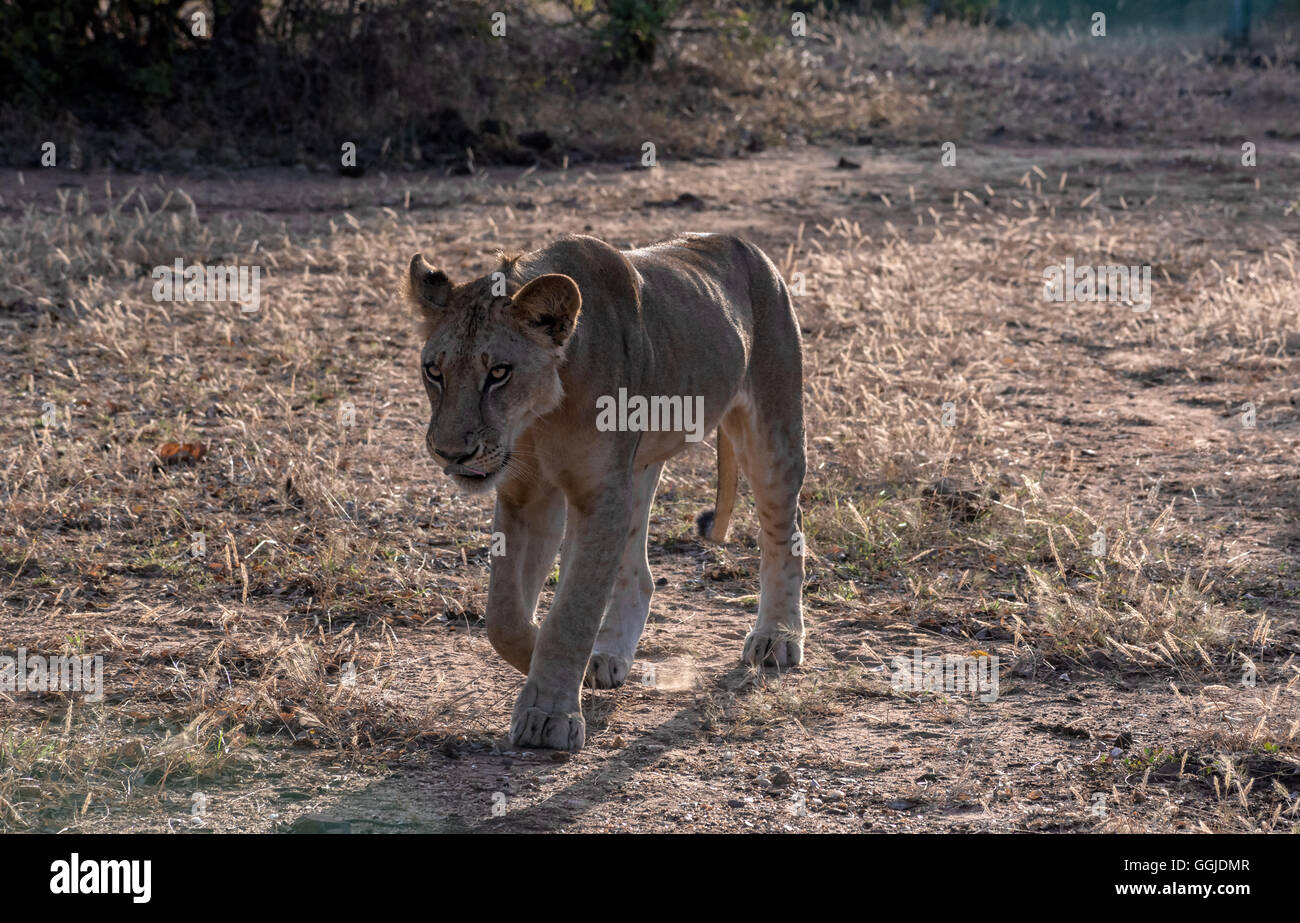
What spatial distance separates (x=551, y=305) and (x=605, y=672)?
1.41 m

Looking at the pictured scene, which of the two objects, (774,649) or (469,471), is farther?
(774,649)

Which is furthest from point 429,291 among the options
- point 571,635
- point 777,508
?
point 777,508

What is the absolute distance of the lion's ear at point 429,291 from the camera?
4156 mm

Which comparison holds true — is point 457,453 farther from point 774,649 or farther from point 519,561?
point 774,649

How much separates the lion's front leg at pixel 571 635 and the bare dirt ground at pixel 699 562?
90 millimetres

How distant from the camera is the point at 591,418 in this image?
4.24 m

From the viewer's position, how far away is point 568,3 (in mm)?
17297

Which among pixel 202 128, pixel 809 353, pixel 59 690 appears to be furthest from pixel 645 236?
pixel 59 690

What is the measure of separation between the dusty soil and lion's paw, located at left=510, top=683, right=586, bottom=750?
1.9 inches

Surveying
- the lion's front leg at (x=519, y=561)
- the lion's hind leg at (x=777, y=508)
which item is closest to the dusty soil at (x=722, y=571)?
the lion's hind leg at (x=777, y=508)

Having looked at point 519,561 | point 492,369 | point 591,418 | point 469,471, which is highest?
point 492,369

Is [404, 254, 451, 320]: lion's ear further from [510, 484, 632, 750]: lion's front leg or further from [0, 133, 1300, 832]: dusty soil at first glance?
[0, 133, 1300, 832]: dusty soil

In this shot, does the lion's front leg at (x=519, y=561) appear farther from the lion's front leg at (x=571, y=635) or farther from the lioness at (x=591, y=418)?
the lion's front leg at (x=571, y=635)
